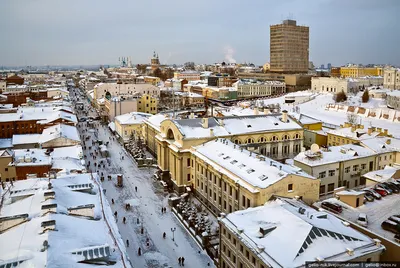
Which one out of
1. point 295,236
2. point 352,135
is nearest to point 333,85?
point 352,135

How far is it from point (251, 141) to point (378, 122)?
151 ft

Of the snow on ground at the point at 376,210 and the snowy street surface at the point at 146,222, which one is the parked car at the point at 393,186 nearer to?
the snow on ground at the point at 376,210

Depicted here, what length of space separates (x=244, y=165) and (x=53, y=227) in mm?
20412

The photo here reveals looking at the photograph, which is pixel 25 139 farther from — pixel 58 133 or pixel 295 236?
pixel 295 236

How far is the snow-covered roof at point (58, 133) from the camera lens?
55188mm

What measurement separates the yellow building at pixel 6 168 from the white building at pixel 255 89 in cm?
11456

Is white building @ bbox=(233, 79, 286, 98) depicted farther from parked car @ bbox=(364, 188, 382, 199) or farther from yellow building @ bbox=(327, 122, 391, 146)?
parked car @ bbox=(364, 188, 382, 199)

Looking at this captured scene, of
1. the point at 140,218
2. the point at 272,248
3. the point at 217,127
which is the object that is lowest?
the point at 140,218

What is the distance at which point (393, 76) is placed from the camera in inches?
4973

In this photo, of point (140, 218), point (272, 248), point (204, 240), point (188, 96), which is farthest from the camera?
point (188, 96)

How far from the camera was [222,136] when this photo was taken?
1933 inches

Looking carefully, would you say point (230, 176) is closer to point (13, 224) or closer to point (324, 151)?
point (324, 151)

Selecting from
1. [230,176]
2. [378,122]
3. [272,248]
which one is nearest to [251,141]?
[230,176]

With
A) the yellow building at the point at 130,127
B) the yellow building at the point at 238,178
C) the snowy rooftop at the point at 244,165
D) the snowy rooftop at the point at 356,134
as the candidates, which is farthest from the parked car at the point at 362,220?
the yellow building at the point at 130,127
